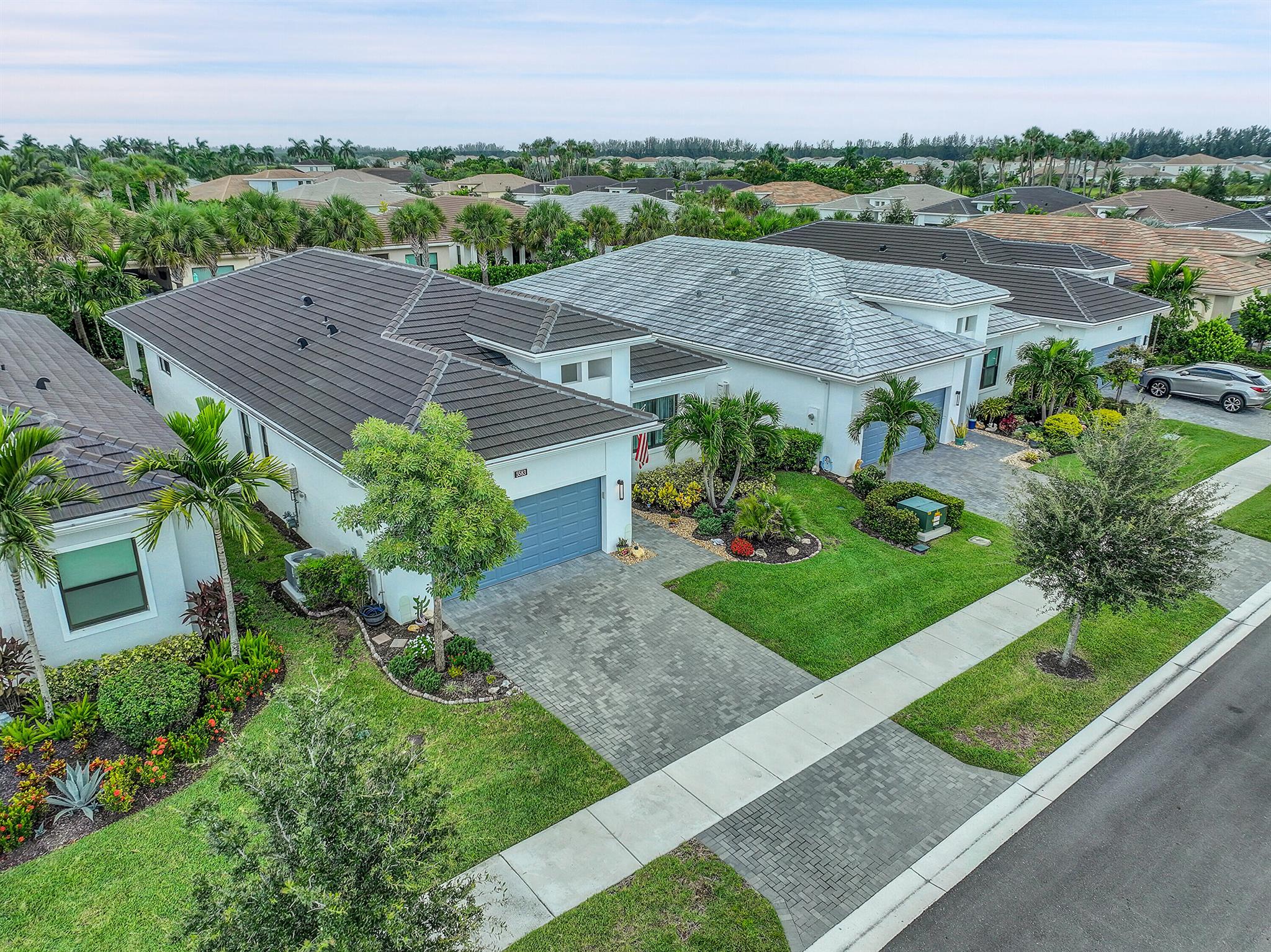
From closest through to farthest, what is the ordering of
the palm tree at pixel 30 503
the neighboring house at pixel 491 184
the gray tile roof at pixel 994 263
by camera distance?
the palm tree at pixel 30 503
the gray tile roof at pixel 994 263
the neighboring house at pixel 491 184

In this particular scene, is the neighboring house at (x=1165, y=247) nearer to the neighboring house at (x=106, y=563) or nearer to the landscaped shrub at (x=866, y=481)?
the landscaped shrub at (x=866, y=481)

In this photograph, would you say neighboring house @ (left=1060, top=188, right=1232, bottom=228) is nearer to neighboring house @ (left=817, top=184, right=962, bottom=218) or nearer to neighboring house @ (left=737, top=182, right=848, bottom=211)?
neighboring house @ (left=817, top=184, right=962, bottom=218)

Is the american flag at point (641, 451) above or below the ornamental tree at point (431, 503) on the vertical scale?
below

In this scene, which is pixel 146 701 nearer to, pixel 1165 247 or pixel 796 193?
pixel 1165 247

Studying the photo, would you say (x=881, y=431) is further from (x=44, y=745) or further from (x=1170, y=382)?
(x=44, y=745)

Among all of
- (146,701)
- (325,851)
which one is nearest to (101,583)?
(146,701)

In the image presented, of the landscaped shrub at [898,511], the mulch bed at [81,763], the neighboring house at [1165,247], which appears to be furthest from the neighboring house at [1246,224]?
the mulch bed at [81,763]

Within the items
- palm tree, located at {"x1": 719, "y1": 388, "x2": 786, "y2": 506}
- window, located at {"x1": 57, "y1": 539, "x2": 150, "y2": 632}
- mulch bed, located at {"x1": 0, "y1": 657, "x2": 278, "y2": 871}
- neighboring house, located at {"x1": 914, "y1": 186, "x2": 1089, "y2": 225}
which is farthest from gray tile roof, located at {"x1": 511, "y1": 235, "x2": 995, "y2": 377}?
neighboring house, located at {"x1": 914, "y1": 186, "x2": 1089, "y2": 225}
